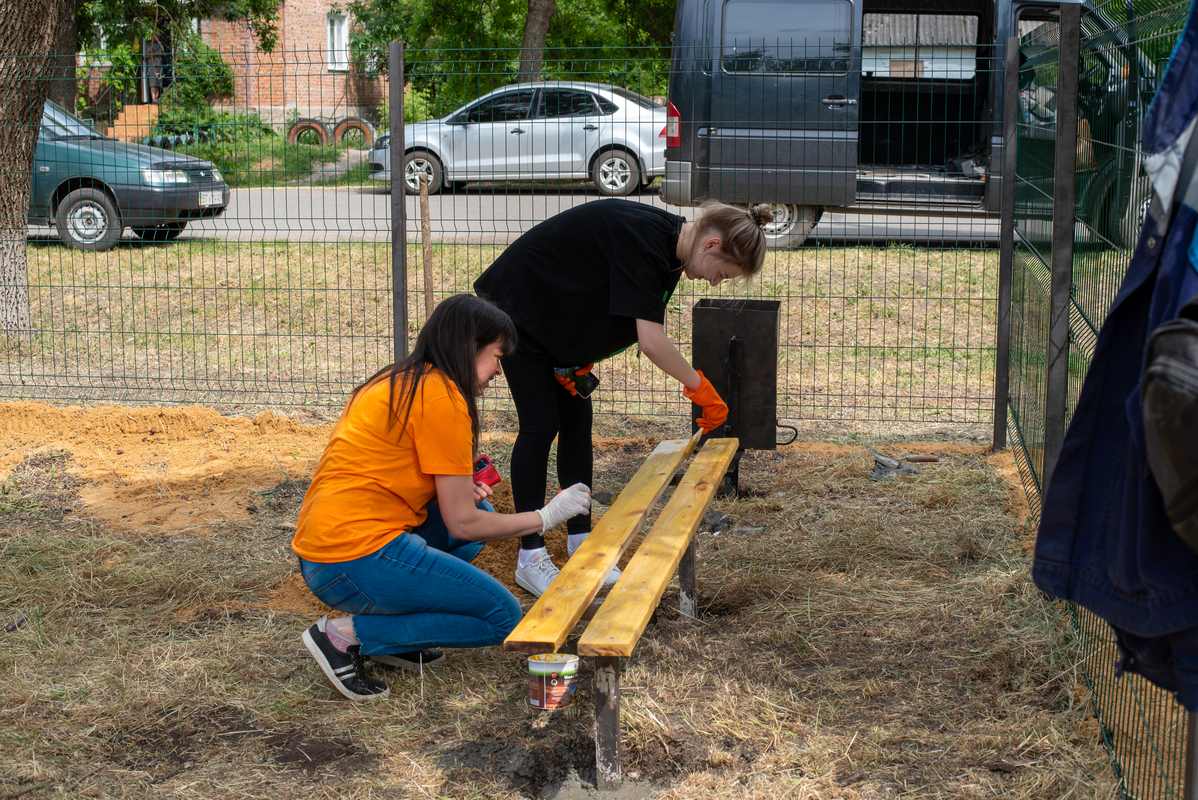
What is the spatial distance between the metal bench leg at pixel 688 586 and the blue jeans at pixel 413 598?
0.77 meters

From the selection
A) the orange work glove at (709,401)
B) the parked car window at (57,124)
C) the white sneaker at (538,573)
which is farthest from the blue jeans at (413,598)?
the parked car window at (57,124)

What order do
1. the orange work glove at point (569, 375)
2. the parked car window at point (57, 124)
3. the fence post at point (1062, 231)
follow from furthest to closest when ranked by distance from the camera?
1. the parked car window at point (57, 124)
2. the orange work glove at point (569, 375)
3. the fence post at point (1062, 231)

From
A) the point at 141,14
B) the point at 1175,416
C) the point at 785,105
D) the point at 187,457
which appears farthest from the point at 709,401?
the point at 141,14

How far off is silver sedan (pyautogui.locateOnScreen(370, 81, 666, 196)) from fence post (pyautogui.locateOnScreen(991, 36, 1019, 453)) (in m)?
1.94

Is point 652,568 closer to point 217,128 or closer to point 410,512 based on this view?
point 410,512

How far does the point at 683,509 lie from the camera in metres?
3.37

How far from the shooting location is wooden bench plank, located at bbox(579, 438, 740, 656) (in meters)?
2.46

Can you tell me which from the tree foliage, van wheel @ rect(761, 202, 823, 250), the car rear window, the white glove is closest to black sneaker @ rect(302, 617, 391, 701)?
the white glove

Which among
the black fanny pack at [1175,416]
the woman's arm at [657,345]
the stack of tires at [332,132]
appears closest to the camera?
the black fanny pack at [1175,416]

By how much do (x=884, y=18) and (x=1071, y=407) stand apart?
279 inches

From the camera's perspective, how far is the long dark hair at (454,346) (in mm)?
→ 2854

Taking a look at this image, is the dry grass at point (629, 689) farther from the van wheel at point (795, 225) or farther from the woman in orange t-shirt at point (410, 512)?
the van wheel at point (795, 225)

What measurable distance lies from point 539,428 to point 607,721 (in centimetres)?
137

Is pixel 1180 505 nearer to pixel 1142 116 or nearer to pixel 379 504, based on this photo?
pixel 1142 116
